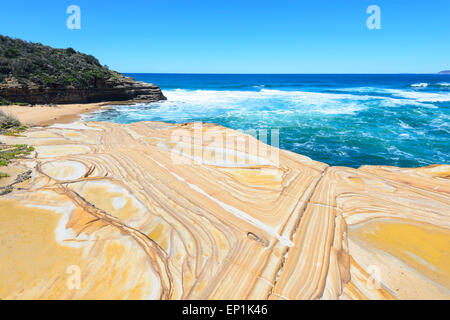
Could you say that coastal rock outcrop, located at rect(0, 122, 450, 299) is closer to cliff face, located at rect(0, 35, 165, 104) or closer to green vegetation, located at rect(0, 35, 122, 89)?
cliff face, located at rect(0, 35, 165, 104)

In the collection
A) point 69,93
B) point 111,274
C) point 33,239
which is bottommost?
point 111,274

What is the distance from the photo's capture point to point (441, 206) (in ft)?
12.2

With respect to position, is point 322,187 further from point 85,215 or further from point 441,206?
point 85,215

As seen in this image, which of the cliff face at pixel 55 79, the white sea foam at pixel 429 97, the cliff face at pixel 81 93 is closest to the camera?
the cliff face at pixel 81 93

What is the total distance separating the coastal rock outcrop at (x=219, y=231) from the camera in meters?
2.17

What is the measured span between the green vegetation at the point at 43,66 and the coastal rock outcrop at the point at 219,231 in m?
15.4

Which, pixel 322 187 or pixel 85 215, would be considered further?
pixel 322 187

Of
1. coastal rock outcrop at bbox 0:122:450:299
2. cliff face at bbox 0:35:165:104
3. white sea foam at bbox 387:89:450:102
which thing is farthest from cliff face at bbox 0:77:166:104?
white sea foam at bbox 387:89:450:102

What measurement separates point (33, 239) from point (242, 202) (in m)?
2.97

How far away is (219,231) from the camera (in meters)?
2.96

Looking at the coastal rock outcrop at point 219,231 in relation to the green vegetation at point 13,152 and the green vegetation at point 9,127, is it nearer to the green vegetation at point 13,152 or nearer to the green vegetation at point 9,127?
the green vegetation at point 13,152

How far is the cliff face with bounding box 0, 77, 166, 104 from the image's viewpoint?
1423 cm

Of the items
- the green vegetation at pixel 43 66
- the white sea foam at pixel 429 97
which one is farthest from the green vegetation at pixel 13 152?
the white sea foam at pixel 429 97
